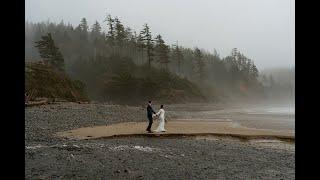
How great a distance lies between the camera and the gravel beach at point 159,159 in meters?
11.5

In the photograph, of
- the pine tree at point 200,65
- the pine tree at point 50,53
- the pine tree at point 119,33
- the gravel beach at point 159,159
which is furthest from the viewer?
the pine tree at point 200,65

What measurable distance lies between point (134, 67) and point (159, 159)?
83.4 metres

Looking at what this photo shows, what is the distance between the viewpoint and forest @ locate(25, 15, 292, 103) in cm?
8362

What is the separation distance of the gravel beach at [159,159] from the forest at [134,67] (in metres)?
60.7

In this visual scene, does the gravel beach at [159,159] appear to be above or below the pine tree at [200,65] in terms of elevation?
below

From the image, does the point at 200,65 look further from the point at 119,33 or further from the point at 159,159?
the point at 159,159

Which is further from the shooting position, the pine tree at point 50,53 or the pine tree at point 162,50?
the pine tree at point 162,50

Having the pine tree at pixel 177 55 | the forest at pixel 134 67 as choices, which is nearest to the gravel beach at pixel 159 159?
the forest at pixel 134 67

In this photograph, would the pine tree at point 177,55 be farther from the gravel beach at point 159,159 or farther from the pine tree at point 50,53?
the gravel beach at point 159,159

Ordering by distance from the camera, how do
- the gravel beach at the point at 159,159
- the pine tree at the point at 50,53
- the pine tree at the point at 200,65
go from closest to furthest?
the gravel beach at the point at 159,159 → the pine tree at the point at 50,53 → the pine tree at the point at 200,65

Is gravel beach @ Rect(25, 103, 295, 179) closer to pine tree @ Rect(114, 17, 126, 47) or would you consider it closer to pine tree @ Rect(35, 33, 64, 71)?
pine tree @ Rect(35, 33, 64, 71)

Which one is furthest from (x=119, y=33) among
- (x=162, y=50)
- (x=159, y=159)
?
(x=159, y=159)

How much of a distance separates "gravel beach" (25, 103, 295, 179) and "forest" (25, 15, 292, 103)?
199ft

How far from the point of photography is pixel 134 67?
9688 centimetres
